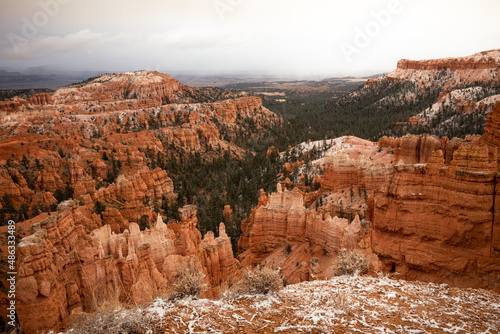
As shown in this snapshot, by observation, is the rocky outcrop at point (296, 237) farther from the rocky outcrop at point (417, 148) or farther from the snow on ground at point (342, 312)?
the rocky outcrop at point (417, 148)

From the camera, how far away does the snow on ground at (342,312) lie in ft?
20.2

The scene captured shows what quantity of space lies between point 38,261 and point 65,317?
223 centimetres

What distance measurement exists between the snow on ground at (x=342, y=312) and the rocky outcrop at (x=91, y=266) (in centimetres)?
299

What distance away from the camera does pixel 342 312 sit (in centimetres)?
678

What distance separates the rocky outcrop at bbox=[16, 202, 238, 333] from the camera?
30.9 feet

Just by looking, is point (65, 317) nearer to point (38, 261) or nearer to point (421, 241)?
point (38, 261)

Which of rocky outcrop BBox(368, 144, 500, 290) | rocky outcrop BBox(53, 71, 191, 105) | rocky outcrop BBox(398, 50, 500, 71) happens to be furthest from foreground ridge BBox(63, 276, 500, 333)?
rocky outcrop BBox(398, 50, 500, 71)

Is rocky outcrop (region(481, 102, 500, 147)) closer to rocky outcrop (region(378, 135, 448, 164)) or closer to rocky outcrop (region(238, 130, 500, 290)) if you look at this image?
rocky outcrop (region(238, 130, 500, 290))

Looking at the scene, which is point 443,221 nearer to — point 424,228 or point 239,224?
point 424,228

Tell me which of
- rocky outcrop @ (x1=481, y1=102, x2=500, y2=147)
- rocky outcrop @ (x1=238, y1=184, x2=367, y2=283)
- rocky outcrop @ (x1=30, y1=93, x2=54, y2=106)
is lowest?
rocky outcrop @ (x1=238, y1=184, x2=367, y2=283)

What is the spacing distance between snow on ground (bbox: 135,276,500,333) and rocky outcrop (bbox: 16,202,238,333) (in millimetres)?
2990

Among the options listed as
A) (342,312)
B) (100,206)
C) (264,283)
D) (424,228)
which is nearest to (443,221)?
(424,228)

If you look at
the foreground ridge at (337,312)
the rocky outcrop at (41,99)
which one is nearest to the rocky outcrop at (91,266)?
the foreground ridge at (337,312)

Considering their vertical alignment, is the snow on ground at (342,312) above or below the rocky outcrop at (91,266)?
above
